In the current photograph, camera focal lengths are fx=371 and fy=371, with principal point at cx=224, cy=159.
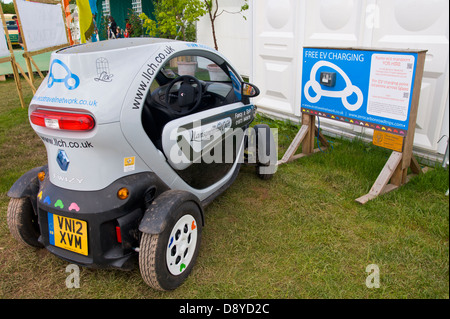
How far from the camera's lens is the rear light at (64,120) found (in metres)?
2.14

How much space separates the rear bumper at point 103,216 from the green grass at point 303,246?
1.01 feet

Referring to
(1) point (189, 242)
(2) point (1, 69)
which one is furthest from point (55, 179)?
(2) point (1, 69)

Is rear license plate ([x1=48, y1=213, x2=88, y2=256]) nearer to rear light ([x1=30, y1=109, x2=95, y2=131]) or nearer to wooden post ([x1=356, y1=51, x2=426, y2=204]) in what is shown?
rear light ([x1=30, y1=109, x2=95, y2=131])

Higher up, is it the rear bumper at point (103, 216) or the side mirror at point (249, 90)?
the side mirror at point (249, 90)

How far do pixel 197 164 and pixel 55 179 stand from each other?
41.9 inches

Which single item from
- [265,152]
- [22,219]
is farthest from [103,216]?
[265,152]

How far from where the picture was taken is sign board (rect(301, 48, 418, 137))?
3.35 metres

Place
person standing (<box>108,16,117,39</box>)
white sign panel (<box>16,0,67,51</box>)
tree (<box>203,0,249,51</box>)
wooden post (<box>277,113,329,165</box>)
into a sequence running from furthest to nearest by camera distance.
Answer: person standing (<box>108,16,117,39</box>)
tree (<box>203,0,249,51</box>)
white sign panel (<box>16,0,67,51</box>)
wooden post (<box>277,113,329,165</box>)

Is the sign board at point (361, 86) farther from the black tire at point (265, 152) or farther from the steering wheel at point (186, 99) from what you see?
the steering wheel at point (186, 99)

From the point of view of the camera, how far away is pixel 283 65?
5.49m

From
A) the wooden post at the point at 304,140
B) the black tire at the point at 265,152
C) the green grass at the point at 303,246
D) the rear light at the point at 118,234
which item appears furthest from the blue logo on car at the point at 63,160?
the wooden post at the point at 304,140

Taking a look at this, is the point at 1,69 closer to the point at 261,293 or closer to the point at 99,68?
the point at 99,68

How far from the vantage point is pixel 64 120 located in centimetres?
217

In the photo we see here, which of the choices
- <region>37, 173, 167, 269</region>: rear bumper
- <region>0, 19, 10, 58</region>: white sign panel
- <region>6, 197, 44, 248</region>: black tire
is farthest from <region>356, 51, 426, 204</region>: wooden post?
<region>0, 19, 10, 58</region>: white sign panel
